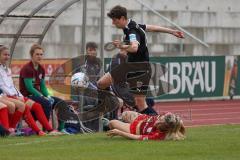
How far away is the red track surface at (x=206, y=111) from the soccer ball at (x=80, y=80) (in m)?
4.69

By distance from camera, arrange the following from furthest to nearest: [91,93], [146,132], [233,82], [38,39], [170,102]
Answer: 1. [233,82]
2. [170,102]
3. [38,39]
4. [91,93]
5. [146,132]

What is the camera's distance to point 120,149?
10945mm

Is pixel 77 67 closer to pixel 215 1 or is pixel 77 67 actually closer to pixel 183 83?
pixel 183 83

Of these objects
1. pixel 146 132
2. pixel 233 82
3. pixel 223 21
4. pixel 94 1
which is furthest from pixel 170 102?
pixel 146 132

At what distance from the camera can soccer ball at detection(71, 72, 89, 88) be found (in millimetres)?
15781

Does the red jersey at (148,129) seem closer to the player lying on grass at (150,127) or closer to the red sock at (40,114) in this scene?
the player lying on grass at (150,127)

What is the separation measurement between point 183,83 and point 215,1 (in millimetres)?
8425

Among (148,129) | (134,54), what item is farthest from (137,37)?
(148,129)

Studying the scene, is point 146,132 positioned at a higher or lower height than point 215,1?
lower

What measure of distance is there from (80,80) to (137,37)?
2.83 meters

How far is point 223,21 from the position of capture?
34625 millimetres

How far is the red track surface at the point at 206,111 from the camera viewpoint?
21172 millimetres

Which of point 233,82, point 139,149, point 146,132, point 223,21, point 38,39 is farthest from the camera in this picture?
point 223,21

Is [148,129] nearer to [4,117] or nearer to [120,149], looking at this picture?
[120,149]
